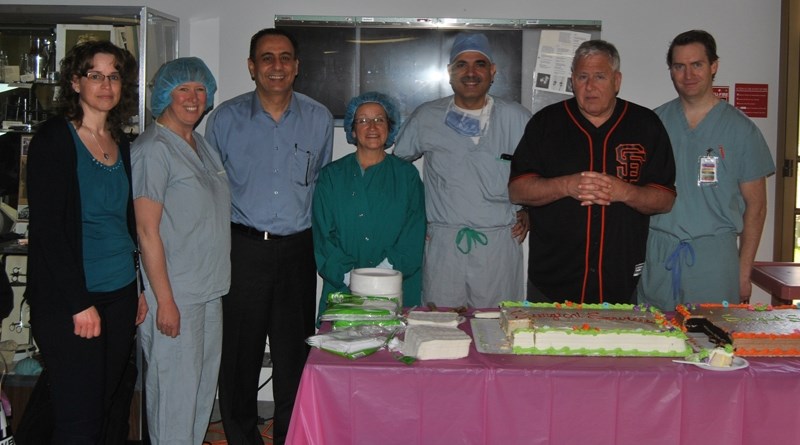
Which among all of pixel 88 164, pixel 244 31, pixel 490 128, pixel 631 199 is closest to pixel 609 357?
pixel 631 199

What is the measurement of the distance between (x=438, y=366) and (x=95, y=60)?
1510 mm

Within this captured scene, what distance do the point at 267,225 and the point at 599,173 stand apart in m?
1.41

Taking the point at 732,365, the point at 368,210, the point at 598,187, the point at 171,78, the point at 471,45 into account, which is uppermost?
the point at 471,45

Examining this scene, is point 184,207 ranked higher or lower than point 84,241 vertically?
higher

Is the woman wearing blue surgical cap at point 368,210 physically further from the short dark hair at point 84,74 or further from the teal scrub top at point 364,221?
the short dark hair at point 84,74

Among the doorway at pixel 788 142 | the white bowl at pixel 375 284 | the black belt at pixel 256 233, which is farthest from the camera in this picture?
the doorway at pixel 788 142

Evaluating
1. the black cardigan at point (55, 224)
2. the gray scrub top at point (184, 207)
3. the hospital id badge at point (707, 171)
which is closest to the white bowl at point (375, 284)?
the gray scrub top at point (184, 207)

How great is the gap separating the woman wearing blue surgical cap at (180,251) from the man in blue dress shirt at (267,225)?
307mm

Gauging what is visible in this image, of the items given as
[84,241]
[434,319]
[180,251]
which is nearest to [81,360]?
[84,241]

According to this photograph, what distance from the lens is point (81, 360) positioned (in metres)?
2.46

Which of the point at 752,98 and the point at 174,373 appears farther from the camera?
the point at 752,98

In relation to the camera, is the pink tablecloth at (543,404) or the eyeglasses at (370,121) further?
the eyeglasses at (370,121)

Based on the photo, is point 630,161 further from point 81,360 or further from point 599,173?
point 81,360

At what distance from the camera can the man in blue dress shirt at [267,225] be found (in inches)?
132
